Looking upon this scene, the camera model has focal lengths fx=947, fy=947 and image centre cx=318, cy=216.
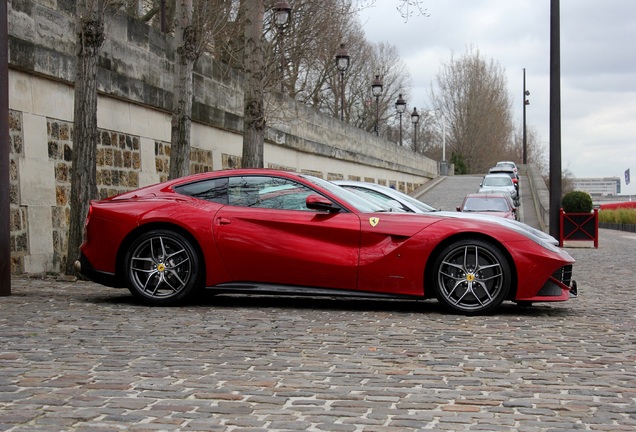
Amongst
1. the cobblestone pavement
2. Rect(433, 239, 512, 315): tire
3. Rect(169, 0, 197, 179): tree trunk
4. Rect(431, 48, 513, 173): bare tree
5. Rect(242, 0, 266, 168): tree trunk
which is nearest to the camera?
the cobblestone pavement

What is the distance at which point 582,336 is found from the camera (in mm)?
7414

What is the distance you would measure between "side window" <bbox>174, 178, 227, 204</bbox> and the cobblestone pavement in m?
1.07

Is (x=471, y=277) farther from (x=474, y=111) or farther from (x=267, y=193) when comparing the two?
(x=474, y=111)

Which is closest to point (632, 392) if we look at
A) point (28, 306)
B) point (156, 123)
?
point (28, 306)

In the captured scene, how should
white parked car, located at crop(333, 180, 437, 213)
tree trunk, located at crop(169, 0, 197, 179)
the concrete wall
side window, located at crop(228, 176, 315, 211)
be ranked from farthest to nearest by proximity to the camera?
1. tree trunk, located at crop(169, 0, 197, 179)
2. the concrete wall
3. white parked car, located at crop(333, 180, 437, 213)
4. side window, located at crop(228, 176, 315, 211)

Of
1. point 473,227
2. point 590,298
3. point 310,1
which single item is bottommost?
point 590,298

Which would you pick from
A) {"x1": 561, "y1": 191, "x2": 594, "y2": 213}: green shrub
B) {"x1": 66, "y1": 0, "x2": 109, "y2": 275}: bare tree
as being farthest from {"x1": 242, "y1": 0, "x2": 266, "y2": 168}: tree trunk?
{"x1": 561, "y1": 191, "x2": 594, "y2": 213}: green shrub

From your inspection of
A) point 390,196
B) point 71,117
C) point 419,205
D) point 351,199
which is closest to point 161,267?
point 351,199

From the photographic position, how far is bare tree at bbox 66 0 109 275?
11.9 meters

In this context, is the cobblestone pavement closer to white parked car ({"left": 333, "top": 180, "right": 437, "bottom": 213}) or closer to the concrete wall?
white parked car ({"left": 333, "top": 180, "right": 437, "bottom": 213})

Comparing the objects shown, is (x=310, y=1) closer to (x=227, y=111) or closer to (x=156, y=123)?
(x=227, y=111)

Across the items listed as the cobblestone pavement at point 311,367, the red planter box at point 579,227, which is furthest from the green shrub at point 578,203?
the cobblestone pavement at point 311,367

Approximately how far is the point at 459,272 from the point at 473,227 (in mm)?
431

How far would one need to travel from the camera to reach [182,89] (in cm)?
1544
